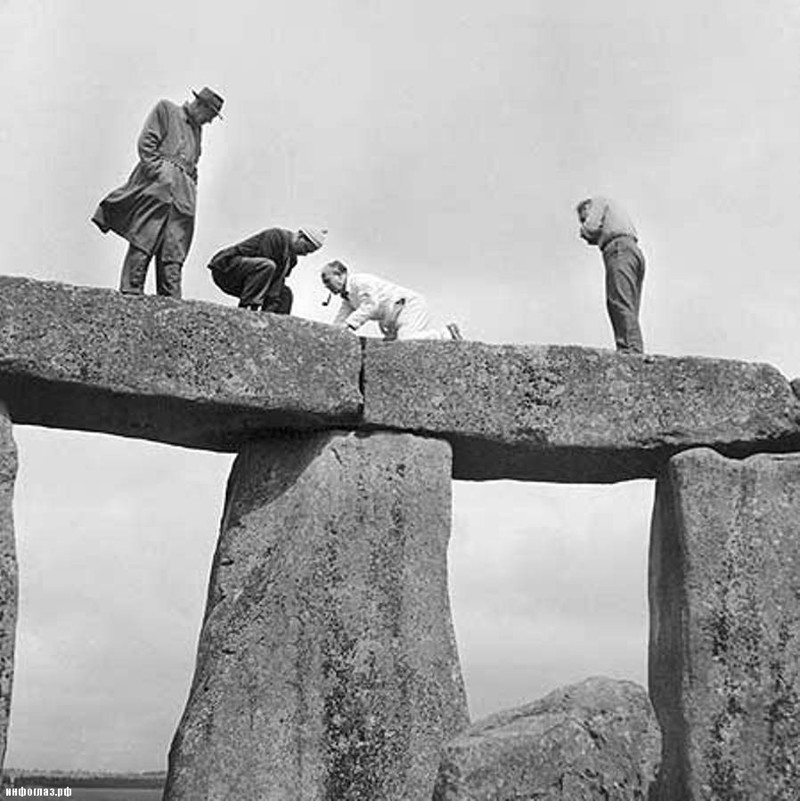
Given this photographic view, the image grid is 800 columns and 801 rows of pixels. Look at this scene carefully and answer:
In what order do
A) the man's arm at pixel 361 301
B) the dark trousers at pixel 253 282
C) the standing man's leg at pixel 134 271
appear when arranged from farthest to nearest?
the man's arm at pixel 361 301 → the dark trousers at pixel 253 282 → the standing man's leg at pixel 134 271

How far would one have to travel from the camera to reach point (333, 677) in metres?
9.07

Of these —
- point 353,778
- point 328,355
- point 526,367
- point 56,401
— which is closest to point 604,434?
point 526,367

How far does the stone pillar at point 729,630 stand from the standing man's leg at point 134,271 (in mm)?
4052

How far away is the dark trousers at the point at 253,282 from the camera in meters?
10.4

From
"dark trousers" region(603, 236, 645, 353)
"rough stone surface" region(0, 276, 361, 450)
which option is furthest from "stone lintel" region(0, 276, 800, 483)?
"dark trousers" region(603, 236, 645, 353)

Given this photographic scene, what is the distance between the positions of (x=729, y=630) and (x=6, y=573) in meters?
4.87

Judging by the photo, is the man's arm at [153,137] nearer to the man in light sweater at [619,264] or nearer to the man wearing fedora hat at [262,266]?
the man wearing fedora hat at [262,266]

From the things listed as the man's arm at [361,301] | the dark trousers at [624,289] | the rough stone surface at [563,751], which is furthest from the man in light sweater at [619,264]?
the rough stone surface at [563,751]

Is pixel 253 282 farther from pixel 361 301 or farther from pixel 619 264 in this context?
pixel 619 264

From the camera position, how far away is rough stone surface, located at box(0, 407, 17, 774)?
330 inches

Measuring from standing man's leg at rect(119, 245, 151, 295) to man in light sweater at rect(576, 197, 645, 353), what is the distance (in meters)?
3.51

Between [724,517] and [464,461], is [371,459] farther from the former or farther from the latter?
[724,517]

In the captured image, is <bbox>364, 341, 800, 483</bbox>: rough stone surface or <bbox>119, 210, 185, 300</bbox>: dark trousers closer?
<bbox>364, 341, 800, 483</bbox>: rough stone surface

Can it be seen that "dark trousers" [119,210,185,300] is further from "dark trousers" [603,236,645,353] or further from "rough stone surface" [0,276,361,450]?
"dark trousers" [603,236,645,353]
